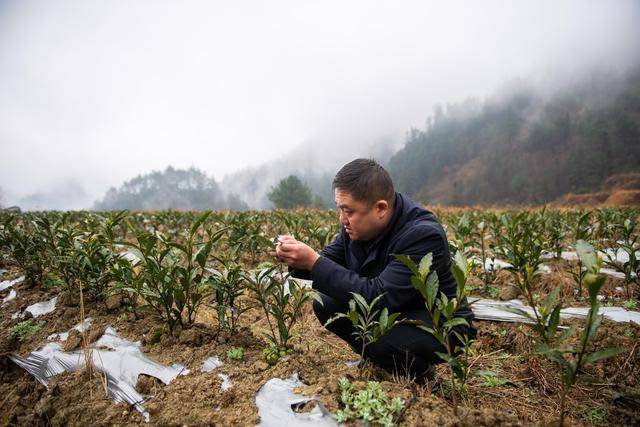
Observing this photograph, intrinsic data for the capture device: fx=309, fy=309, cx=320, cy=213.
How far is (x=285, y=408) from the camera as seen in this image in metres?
1.36

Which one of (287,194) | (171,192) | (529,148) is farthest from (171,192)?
(529,148)

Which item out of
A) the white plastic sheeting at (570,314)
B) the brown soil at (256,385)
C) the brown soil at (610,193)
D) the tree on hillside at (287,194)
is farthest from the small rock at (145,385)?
the brown soil at (610,193)

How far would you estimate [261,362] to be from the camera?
1.71 metres

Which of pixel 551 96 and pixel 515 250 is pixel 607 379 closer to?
pixel 515 250

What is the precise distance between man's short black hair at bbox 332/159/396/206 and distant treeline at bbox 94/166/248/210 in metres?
80.8

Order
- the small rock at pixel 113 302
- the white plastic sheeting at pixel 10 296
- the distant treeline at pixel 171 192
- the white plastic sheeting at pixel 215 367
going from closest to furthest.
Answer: the white plastic sheeting at pixel 215 367, the small rock at pixel 113 302, the white plastic sheeting at pixel 10 296, the distant treeline at pixel 171 192

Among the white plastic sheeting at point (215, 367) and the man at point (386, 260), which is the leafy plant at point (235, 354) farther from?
the man at point (386, 260)

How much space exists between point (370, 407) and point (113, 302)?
2078 mm

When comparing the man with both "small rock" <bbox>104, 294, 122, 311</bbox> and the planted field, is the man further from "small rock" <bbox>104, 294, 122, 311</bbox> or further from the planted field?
"small rock" <bbox>104, 294, 122, 311</bbox>

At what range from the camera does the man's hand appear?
1.74 m

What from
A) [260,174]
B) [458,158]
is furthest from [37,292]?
[260,174]

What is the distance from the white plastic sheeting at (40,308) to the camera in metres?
2.51

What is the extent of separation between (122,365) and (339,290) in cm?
130

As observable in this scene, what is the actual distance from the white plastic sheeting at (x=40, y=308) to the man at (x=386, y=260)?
7.13 ft
